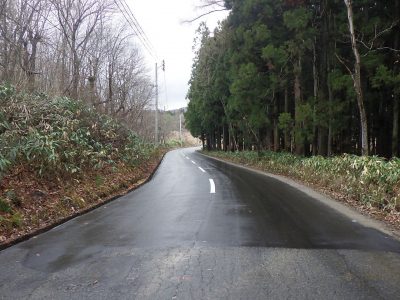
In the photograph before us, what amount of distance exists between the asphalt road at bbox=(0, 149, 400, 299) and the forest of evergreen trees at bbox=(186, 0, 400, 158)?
8.30 metres

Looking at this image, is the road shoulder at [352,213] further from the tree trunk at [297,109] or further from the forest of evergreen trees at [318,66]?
the tree trunk at [297,109]

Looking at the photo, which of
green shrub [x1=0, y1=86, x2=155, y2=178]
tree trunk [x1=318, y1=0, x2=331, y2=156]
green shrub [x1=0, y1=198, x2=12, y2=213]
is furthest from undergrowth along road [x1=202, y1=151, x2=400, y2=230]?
green shrub [x1=0, y1=86, x2=155, y2=178]

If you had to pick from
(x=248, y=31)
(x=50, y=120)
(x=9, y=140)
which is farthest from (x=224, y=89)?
(x=9, y=140)

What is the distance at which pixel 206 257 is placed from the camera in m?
5.57

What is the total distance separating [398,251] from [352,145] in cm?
2438

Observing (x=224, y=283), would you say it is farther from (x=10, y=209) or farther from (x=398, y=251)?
(x=10, y=209)

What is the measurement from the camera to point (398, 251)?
5922 mm

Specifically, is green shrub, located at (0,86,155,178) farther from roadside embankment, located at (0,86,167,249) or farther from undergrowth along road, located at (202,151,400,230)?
undergrowth along road, located at (202,151,400,230)

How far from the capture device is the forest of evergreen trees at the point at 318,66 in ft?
59.9

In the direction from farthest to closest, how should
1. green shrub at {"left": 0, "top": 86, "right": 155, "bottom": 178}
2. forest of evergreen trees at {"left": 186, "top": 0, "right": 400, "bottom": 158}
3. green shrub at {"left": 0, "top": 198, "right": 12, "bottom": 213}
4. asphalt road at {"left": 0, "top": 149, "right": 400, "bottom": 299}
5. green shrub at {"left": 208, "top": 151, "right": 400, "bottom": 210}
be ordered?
forest of evergreen trees at {"left": 186, "top": 0, "right": 400, "bottom": 158} < green shrub at {"left": 0, "top": 86, "right": 155, "bottom": 178} < green shrub at {"left": 208, "top": 151, "right": 400, "bottom": 210} < green shrub at {"left": 0, "top": 198, "right": 12, "bottom": 213} < asphalt road at {"left": 0, "top": 149, "right": 400, "bottom": 299}

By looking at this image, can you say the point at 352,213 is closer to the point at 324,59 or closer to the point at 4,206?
the point at 4,206

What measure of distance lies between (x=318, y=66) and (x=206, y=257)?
57.5 ft

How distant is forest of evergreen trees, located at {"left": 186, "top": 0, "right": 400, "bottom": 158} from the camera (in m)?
18.3

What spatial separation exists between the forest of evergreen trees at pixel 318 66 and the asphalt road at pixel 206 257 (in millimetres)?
8303
